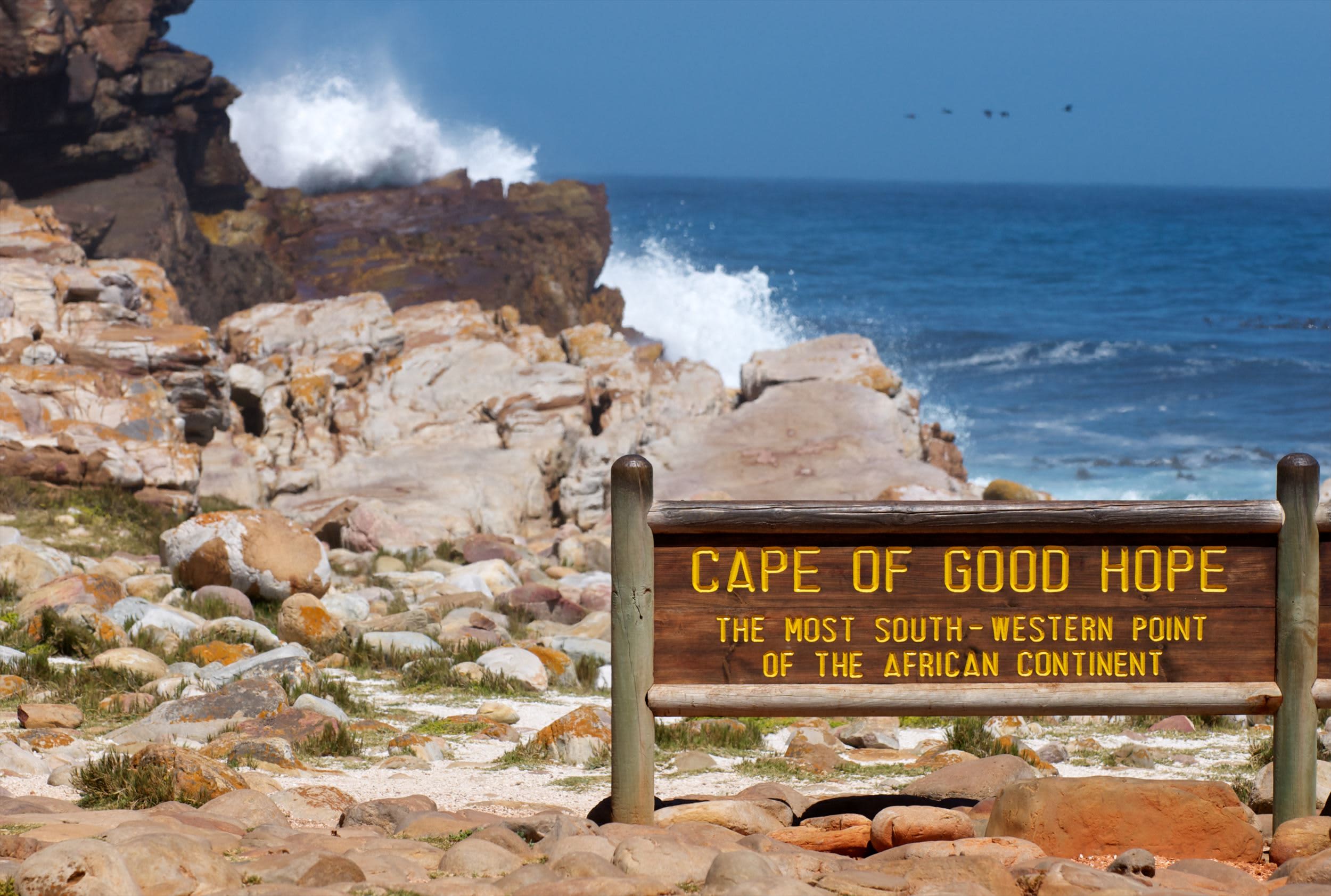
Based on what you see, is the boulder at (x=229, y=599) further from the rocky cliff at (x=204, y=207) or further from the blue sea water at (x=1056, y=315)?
the blue sea water at (x=1056, y=315)

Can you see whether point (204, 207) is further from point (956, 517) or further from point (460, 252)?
point (956, 517)

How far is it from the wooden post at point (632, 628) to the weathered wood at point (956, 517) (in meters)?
0.09

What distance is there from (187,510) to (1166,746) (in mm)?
11584

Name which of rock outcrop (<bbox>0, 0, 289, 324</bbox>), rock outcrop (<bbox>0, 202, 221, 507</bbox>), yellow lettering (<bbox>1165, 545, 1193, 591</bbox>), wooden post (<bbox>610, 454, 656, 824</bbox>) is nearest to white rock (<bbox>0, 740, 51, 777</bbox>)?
wooden post (<bbox>610, 454, 656, 824</bbox>)

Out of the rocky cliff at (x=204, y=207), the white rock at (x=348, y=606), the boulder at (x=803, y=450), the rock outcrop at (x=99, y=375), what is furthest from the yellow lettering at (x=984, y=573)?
the rocky cliff at (x=204, y=207)

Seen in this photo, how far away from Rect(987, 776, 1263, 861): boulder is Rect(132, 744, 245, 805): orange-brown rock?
2908mm

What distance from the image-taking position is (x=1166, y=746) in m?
7.29

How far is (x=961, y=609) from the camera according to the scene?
491cm

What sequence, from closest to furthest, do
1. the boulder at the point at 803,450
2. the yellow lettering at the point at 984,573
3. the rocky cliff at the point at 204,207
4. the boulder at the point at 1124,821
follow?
the boulder at the point at 1124,821 < the yellow lettering at the point at 984,573 < the boulder at the point at 803,450 < the rocky cliff at the point at 204,207

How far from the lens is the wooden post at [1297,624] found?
488 cm

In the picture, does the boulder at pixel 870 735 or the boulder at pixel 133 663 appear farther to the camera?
the boulder at pixel 133 663

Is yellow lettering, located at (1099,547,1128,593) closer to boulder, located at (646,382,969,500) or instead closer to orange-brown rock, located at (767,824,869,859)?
orange-brown rock, located at (767,824,869,859)


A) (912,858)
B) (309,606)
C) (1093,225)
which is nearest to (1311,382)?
(309,606)

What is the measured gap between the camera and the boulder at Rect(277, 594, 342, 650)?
31.2ft
